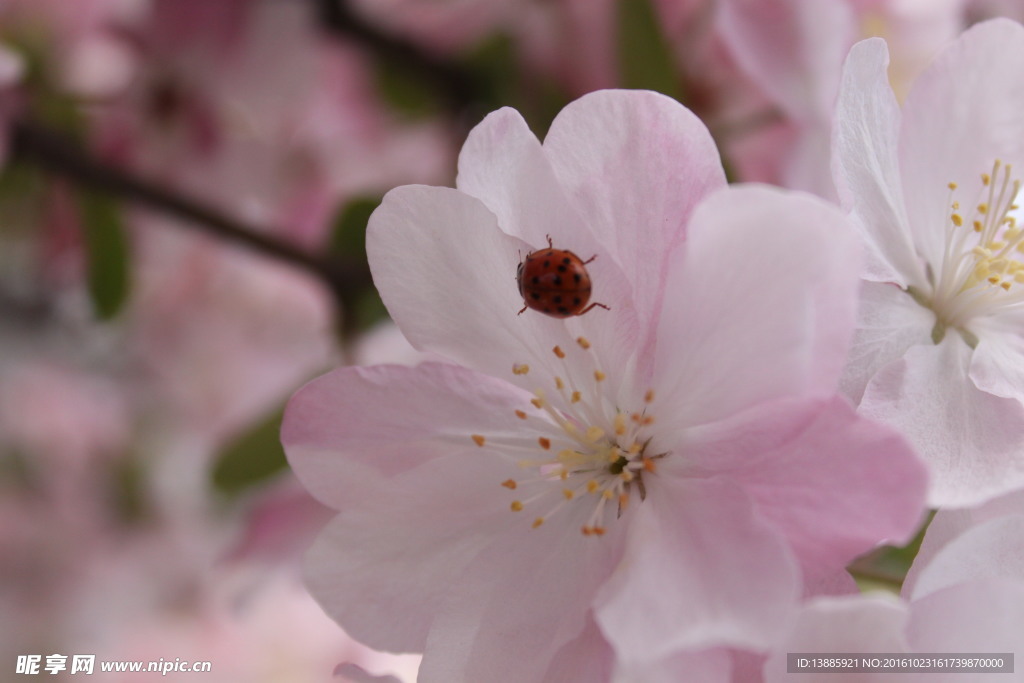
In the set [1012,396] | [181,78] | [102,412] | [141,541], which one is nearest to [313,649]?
[141,541]

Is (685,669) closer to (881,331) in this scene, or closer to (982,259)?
(881,331)

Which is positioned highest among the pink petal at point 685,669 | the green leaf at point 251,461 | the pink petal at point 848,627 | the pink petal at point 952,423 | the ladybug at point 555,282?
the green leaf at point 251,461

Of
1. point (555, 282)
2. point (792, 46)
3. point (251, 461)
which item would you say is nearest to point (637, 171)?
point (555, 282)

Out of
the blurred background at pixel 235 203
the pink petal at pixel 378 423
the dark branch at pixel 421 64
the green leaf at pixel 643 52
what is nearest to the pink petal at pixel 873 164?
the blurred background at pixel 235 203

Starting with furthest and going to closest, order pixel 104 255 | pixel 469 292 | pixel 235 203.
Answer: pixel 235 203 < pixel 104 255 < pixel 469 292

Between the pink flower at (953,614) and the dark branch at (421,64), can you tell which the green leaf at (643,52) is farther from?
the pink flower at (953,614)
